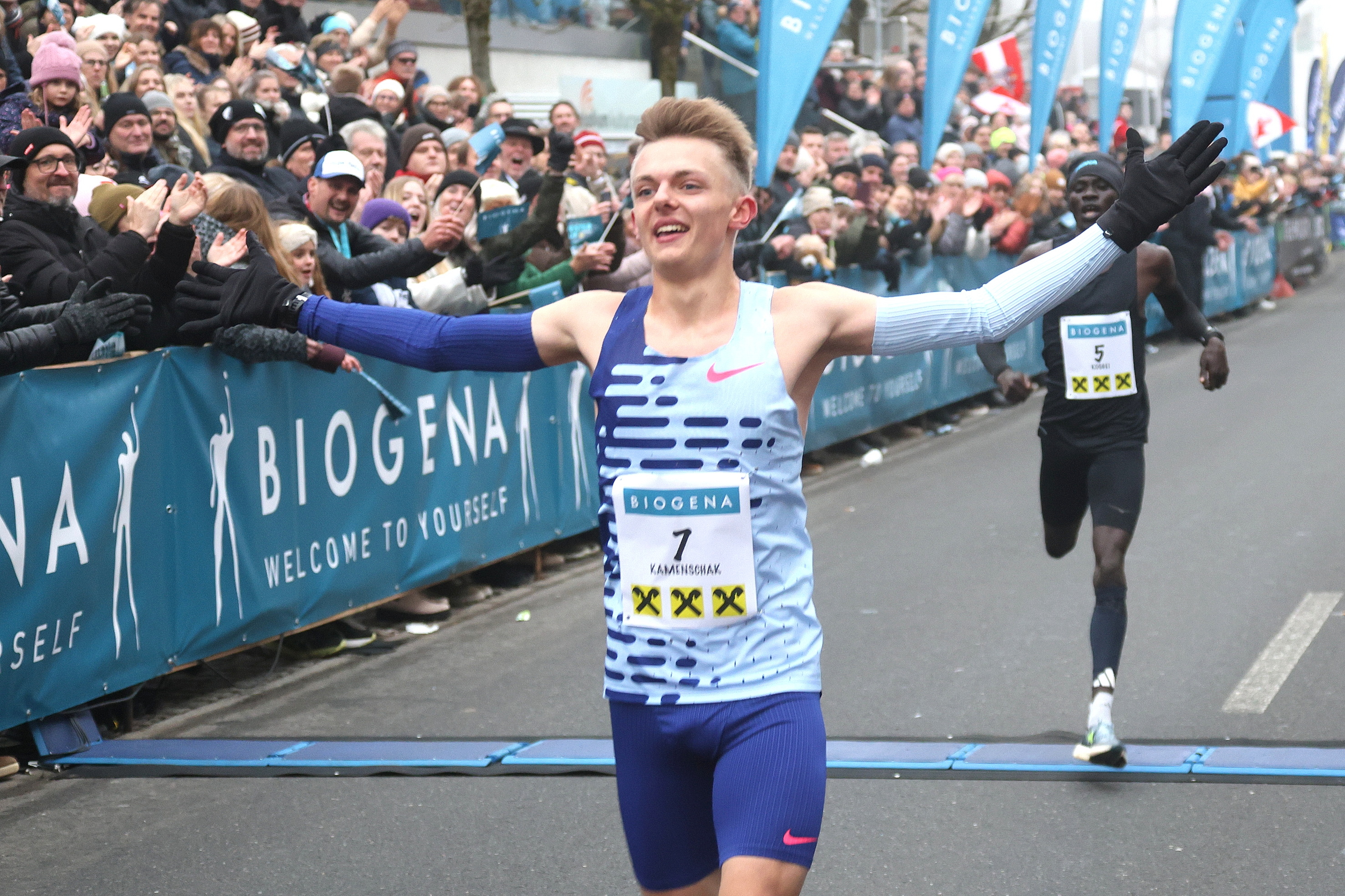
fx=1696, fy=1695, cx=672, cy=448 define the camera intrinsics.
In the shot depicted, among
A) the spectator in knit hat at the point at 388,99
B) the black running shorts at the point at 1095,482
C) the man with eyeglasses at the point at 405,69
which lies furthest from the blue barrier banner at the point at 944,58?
the black running shorts at the point at 1095,482

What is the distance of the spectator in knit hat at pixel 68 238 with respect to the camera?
625 centimetres

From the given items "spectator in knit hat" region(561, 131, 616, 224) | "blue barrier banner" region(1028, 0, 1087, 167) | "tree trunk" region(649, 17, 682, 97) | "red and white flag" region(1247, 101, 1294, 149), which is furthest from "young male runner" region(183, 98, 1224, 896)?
"red and white flag" region(1247, 101, 1294, 149)

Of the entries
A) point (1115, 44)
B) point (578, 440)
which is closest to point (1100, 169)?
point (578, 440)

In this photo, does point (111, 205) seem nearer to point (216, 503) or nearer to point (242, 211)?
point (242, 211)

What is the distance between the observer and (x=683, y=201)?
124 inches

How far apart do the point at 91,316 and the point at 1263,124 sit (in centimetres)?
2406

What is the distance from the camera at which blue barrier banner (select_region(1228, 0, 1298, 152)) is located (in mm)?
25766

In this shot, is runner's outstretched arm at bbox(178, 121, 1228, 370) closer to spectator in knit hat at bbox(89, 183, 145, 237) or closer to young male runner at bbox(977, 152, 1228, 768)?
young male runner at bbox(977, 152, 1228, 768)

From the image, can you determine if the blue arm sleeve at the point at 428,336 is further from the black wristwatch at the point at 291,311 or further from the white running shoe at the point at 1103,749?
the white running shoe at the point at 1103,749

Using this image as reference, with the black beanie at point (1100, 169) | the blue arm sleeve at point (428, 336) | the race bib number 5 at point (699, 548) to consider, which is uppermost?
the blue arm sleeve at point (428, 336)

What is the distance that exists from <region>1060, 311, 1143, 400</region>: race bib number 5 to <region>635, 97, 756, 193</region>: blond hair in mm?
3379

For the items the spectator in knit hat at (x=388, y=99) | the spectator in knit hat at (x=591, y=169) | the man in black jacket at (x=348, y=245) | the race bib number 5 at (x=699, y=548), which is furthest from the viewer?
the spectator in knit hat at (x=388, y=99)

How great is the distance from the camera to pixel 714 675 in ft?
10.3

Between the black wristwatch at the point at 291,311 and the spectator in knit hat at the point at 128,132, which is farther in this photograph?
the spectator in knit hat at the point at 128,132
